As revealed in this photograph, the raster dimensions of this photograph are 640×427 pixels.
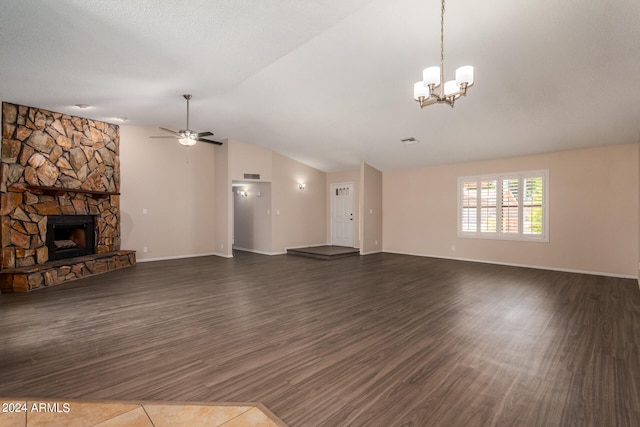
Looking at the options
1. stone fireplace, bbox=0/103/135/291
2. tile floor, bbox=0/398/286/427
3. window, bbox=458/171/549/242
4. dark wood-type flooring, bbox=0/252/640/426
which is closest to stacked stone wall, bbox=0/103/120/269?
stone fireplace, bbox=0/103/135/291

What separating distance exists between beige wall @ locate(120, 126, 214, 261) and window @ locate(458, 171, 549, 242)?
23.0ft

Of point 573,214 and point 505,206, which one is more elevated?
point 505,206

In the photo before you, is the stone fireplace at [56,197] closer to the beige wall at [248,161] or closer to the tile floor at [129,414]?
the beige wall at [248,161]

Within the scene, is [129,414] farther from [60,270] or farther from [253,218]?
[253,218]

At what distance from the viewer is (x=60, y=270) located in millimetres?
5559

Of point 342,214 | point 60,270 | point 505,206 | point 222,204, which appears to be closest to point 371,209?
point 342,214

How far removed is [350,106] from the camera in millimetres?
5926

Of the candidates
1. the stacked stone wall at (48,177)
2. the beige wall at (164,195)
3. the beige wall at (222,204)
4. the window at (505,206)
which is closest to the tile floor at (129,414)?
the stacked stone wall at (48,177)

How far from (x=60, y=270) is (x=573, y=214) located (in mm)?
9989

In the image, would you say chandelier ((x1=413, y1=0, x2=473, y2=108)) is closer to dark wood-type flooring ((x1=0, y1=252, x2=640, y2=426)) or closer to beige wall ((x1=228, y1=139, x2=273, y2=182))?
dark wood-type flooring ((x1=0, y1=252, x2=640, y2=426))

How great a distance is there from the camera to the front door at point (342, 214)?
10211 millimetres

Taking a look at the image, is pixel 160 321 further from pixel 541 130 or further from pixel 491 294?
pixel 541 130

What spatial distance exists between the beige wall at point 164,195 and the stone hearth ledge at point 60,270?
0.87 m

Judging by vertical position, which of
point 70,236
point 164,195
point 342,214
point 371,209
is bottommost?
point 70,236
